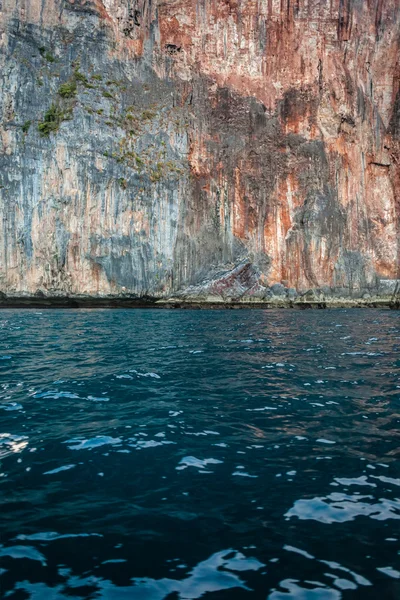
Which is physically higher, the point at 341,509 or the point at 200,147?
the point at 200,147

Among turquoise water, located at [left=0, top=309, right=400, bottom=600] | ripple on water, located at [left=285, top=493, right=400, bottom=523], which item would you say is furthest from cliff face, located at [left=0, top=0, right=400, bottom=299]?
ripple on water, located at [left=285, top=493, right=400, bottom=523]

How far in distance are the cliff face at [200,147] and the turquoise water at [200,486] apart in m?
41.7

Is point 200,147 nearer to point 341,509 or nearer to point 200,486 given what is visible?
point 200,486

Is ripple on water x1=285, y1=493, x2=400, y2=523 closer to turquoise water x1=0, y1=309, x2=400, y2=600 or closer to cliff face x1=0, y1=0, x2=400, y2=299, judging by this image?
turquoise water x1=0, y1=309, x2=400, y2=600

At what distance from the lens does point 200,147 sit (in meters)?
54.8

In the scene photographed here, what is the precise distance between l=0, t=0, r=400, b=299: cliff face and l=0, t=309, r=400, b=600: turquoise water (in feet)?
137

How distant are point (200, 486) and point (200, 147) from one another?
53.4m

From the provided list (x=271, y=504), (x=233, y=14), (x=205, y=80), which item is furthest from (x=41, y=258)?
(x=271, y=504)

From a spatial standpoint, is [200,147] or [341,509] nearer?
[341,509]

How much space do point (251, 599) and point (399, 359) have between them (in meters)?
10.7

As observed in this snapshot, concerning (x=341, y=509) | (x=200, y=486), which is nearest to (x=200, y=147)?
(x=200, y=486)

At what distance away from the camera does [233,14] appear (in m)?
57.1

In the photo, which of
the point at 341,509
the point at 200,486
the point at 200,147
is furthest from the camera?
the point at 200,147

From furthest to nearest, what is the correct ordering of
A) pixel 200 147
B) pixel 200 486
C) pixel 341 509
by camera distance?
1. pixel 200 147
2. pixel 200 486
3. pixel 341 509
